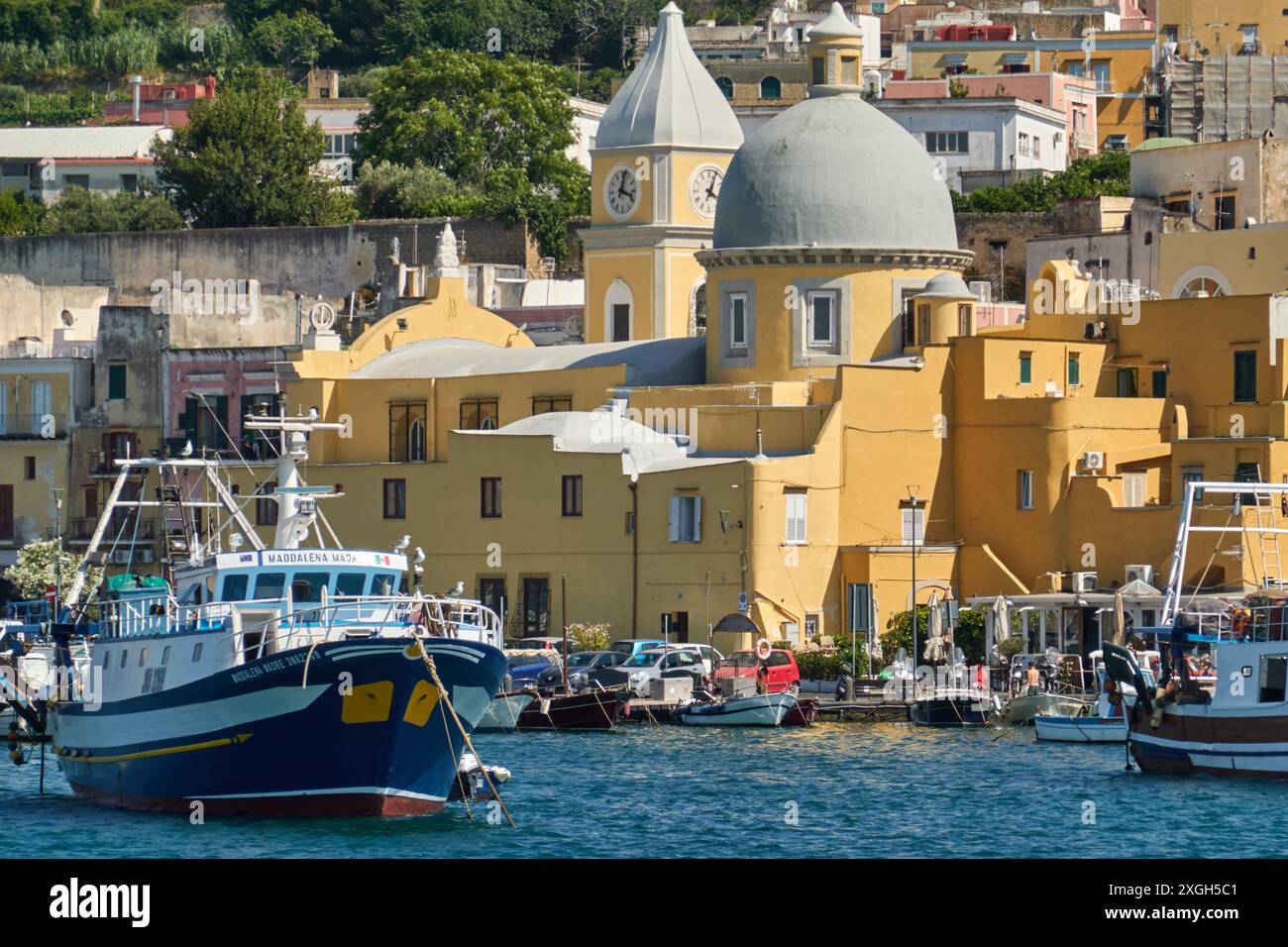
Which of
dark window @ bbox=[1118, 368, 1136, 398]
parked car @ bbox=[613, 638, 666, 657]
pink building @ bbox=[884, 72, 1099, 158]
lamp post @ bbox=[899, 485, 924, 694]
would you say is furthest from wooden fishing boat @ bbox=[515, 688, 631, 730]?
pink building @ bbox=[884, 72, 1099, 158]

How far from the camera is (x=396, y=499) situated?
87.9 metres

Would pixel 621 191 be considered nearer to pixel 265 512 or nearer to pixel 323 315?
pixel 323 315

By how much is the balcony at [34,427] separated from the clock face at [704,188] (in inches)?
841

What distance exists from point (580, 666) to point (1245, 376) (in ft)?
67.5

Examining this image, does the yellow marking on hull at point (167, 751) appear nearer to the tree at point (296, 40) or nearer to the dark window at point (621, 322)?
the dark window at point (621, 322)

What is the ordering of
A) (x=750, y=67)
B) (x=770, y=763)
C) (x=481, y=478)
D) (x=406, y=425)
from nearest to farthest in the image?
(x=770, y=763) → (x=481, y=478) → (x=406, y=425) → (x=750, y=67)

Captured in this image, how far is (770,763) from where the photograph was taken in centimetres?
6122

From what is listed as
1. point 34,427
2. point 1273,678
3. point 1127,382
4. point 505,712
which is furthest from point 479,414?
point 1273,678

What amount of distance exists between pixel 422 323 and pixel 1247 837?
53.4m

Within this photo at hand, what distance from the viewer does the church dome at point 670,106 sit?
4003 inches

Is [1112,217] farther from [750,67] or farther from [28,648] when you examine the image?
[28,648]

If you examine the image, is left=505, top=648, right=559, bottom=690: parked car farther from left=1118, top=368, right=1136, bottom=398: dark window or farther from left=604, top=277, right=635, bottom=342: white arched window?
left=604, top=277, right=635, bottom=342: white arched window

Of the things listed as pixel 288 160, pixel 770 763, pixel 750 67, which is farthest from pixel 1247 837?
pixel 750 67
